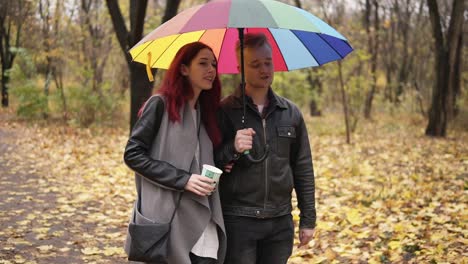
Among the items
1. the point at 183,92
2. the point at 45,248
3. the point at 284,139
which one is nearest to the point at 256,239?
the point at 284,139

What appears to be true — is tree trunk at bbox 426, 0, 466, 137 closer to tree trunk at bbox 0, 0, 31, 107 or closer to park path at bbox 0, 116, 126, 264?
park path at bbox 0, 116, 126, 264

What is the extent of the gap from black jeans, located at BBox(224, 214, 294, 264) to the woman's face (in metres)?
0.72

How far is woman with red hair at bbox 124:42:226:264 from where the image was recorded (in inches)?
94.6

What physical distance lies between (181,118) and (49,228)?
4.06 meters

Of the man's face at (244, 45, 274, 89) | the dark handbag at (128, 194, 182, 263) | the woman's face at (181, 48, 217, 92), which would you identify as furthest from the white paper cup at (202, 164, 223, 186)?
the man's face at (244, 45, 274, 89)

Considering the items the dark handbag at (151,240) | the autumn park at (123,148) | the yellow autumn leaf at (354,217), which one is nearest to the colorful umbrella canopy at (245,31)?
the autumn park at (123,148)

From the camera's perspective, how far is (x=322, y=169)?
9523 mm

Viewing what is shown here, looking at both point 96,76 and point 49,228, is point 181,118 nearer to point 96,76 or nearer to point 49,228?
point 49,228

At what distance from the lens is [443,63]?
12.9m

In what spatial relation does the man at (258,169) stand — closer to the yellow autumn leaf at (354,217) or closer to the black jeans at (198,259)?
the black jeans at (198,259)

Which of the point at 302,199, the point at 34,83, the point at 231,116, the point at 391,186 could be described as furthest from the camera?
the point at 34,83

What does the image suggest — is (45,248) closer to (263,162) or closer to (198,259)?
(198,259)

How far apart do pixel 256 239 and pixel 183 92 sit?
86 centimetres

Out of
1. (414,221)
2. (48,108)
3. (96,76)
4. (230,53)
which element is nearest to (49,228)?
(230,53)
